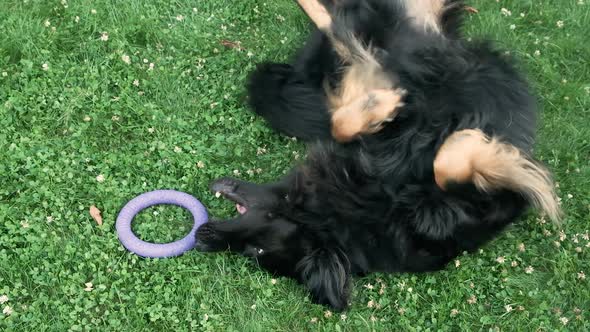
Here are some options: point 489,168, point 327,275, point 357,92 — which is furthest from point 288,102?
point 489,168

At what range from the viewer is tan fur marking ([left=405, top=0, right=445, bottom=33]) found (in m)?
4.27

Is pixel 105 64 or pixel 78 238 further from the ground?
pixel 105 64

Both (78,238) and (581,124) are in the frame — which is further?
(581,124)

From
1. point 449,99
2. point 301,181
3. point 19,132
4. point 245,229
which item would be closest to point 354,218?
point 301,181

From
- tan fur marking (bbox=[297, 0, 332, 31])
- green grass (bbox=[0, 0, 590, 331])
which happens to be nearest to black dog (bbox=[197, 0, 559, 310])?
tan fur marking (bbox=[297, 0, 332, 31])

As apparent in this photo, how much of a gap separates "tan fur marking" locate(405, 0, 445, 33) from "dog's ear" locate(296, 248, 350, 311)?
1.65m

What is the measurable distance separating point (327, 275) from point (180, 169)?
1.52 m

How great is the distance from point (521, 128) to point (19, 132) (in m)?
3.55

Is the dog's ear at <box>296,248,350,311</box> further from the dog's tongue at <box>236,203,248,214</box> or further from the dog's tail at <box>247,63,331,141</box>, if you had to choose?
the dog's tail at <box>247,63,331,141</box>

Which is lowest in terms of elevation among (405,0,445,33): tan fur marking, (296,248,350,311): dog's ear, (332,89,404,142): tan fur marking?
(296,248,350,311): dog's ear

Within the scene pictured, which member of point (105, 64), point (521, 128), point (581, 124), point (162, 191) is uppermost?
point (521, 128)

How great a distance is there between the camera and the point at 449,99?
Result: 4.06 meters

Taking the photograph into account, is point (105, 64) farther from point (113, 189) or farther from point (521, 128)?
point (521, 128)

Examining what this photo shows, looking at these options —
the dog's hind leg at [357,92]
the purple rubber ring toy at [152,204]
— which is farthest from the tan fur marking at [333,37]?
the purple rubber ring toy at [152,204]
